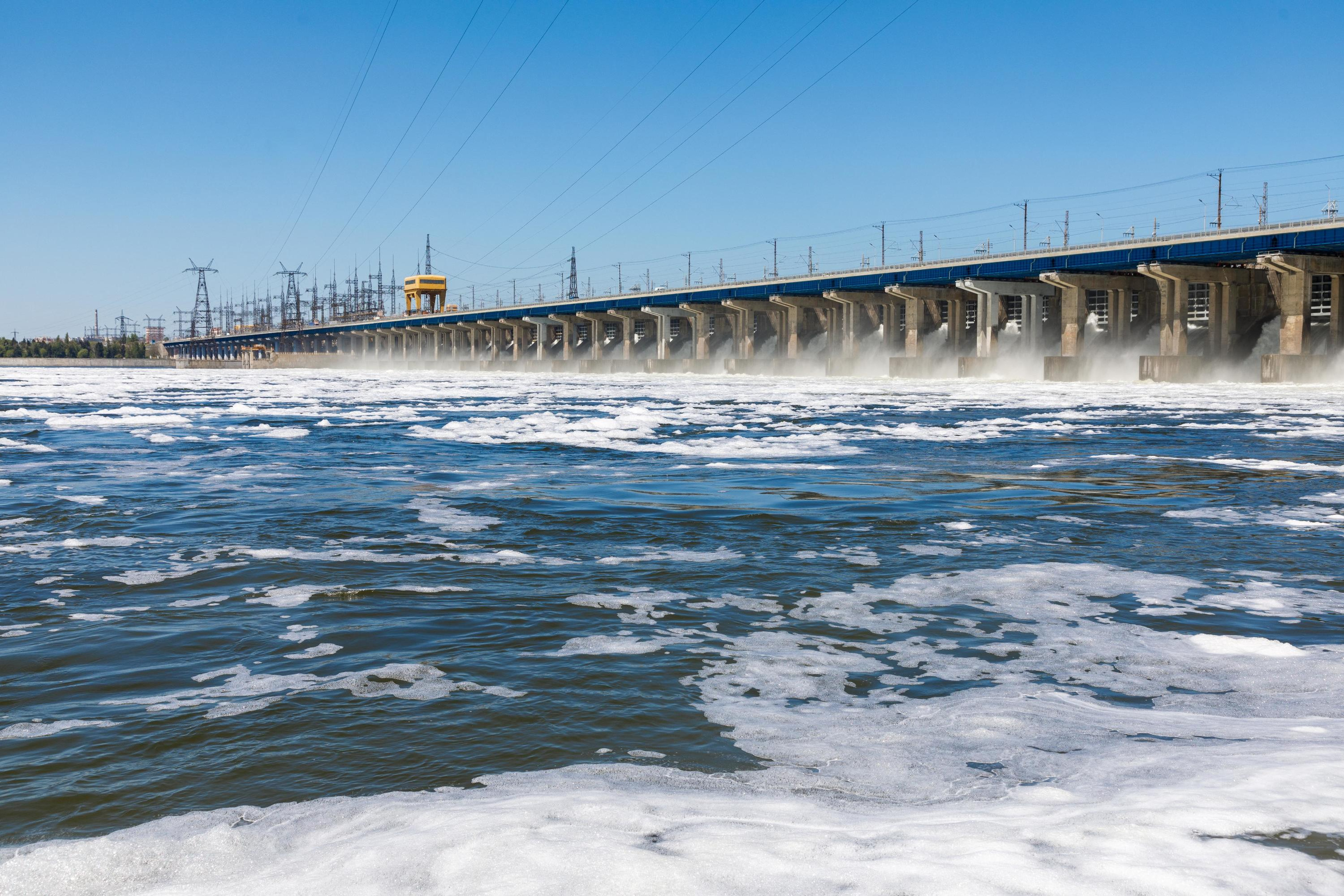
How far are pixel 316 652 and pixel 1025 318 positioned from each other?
208 ft

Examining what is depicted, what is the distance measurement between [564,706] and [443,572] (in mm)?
3116

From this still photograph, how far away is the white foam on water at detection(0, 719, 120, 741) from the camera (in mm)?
4574

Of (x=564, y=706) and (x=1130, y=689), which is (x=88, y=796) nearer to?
(x=564, y=706)

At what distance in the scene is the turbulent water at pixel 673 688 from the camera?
3.36 m

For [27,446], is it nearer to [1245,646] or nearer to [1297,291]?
[1245,646]

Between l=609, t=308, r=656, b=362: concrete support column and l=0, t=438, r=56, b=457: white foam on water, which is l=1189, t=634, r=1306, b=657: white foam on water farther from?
l=609, t=308, r=656, b=362: concrete support column

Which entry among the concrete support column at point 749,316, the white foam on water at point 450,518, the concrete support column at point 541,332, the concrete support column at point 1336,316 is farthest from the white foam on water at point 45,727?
the concrete support column at point 541,332

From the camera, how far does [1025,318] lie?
6462 cm

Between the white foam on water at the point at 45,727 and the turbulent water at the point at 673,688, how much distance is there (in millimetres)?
19

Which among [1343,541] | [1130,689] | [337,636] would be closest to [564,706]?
[337,636]

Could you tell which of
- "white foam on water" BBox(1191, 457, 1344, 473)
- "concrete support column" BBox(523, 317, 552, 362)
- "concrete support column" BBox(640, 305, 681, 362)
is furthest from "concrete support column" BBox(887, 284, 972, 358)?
"white foam on water" BBox(1191, 457, 1344, 473)

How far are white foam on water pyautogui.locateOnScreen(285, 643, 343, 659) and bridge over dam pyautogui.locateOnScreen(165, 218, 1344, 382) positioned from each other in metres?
49.4

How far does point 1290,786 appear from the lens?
379 centimetres

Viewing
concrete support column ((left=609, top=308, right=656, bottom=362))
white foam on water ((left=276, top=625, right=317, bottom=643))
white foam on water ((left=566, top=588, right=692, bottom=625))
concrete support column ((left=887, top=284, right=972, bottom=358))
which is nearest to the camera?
white foam on water ((left=276, top=625, right=317, bottom=643))
